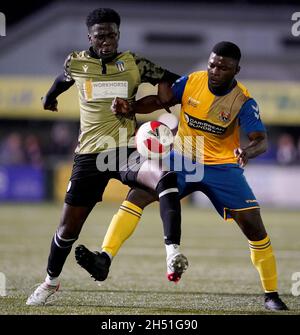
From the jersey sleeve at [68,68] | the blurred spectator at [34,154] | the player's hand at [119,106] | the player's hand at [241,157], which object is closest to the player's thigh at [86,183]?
the player's hand at [119,106]

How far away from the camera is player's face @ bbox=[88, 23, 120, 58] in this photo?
5.77m

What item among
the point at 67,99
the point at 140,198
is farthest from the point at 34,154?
the point at 140,198

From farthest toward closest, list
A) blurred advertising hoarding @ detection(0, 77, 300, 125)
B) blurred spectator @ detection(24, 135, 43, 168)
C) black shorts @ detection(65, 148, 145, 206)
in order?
blurred advertising hoarding @ detection(0, 77, 300, 125) < blurred spectator @ detection(24, 135, 43, 168) < black shorts @ detection(65, 148, 145, 206)

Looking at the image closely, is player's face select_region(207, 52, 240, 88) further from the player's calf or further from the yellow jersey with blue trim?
the player's calf

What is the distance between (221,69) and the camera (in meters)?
5.85

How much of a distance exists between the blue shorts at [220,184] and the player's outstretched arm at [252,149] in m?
0.32

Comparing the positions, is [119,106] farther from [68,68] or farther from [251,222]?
[251,222]

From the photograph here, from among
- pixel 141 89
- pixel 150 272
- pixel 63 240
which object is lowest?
pixel 141 89

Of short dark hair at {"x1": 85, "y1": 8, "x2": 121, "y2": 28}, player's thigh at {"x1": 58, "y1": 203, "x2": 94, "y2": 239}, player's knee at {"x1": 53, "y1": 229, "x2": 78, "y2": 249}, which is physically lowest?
player's knee at {"x1": 53, "y1": 229, "x2": 78, "y2": 249}

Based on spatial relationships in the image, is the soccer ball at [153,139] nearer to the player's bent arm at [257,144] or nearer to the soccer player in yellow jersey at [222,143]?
the soccer player in yellow jersey at [222,143]

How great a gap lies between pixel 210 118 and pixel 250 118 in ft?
→ 1.01

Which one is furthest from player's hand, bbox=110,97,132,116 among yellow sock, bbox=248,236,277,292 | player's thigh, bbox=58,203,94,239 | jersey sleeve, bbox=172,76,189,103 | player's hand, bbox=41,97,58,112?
yellow sock, bbox=248,236,277,292

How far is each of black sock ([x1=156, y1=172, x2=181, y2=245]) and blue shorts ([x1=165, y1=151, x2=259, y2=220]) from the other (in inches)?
17.9

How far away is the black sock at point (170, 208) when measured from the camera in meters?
5.37
